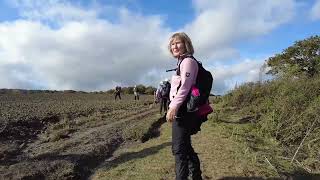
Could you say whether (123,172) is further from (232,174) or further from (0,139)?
(0,139)

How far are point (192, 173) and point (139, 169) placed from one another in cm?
200

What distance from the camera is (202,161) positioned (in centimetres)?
931

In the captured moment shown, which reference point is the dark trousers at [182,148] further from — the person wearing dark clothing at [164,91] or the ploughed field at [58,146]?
the person wearing dark clothing at [164,91]

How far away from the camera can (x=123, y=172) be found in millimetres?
9125

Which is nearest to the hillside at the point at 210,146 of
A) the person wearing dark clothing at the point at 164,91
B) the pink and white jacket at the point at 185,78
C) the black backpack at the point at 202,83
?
the person wearing dark clothing at the point at 164,91

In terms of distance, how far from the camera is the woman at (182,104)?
684 centimetres

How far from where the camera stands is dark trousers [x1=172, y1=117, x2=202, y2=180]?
7031 mm

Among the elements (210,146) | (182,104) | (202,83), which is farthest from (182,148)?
(210,146)

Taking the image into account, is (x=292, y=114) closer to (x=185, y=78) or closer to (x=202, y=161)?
(x=202, y=161)

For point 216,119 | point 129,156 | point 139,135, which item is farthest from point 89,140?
point 216,119

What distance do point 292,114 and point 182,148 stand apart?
20.3 feet

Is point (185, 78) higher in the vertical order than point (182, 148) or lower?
higher

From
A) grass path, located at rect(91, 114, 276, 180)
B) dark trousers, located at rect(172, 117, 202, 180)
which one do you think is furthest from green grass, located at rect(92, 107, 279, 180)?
dark trousers, located at rect(172, 117, 202, 180)

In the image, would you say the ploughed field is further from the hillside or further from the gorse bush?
the gorse bush
